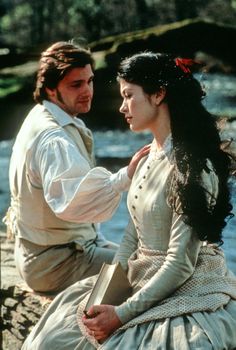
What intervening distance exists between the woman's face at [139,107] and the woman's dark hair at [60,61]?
0.63 m

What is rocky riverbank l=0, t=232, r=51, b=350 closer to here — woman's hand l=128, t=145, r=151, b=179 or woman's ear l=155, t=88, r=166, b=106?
woman's hand l=128, t=145, r=151, b=179

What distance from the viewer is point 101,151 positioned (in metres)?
3.54

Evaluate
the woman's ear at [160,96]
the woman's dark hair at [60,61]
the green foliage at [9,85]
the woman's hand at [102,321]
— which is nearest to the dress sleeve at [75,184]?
the woman's dark hair at [60,61]

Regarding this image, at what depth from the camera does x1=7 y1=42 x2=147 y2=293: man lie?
103 inches

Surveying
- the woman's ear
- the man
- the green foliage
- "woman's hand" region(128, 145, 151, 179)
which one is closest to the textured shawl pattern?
"woman's hand" region(128, 145, 151, 179)

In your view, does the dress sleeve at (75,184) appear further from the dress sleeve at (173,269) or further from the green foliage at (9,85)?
the green foliage at (9,85)

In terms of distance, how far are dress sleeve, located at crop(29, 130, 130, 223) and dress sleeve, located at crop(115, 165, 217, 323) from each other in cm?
42

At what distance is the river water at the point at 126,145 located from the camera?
2807 mm

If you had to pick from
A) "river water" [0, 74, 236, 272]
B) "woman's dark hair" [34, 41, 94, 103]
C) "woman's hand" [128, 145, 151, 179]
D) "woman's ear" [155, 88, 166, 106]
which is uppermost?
"woman's ear" [155, 88, 166, 106]

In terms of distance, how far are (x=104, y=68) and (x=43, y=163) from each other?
0.75 metres

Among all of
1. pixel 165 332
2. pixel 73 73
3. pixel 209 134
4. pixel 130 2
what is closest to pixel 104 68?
pixel 130 2

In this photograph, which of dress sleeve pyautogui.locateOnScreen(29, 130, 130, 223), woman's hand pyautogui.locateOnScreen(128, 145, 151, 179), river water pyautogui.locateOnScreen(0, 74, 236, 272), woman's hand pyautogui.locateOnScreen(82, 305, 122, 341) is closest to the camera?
woman's hand pyautogui.locateOnScreen(82, 305, 122, 341)

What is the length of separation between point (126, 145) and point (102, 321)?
1.44m

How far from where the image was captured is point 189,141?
6.47 ft
